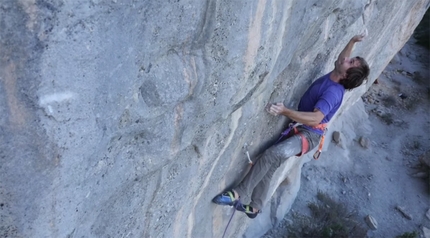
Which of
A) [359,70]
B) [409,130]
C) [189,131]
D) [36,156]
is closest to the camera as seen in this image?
[36,156]

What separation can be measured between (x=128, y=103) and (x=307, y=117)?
197 centimetres

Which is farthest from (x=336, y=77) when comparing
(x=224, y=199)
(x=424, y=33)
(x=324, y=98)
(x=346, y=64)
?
(x=424, y=33)

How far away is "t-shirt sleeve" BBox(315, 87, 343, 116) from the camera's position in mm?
3578

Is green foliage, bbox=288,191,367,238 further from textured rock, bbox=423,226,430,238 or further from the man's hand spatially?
the man's hand

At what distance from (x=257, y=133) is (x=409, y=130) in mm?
7709

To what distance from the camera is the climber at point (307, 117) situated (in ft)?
11.7

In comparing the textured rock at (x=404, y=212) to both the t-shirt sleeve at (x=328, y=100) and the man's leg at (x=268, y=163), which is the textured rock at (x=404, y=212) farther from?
the t-shirt sleeve at (x=328, y=100)

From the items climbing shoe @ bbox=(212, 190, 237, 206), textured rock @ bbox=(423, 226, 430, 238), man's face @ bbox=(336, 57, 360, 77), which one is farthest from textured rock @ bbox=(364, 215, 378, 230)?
man's face @ bbox=(336, 57, 360, 77)

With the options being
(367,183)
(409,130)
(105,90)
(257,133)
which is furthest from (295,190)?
(105,90)

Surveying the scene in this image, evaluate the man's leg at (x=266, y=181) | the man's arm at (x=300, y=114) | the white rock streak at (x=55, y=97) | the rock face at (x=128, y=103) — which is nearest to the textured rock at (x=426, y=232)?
the man's leg at (x=266, y=181)

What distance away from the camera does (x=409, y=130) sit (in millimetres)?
10281

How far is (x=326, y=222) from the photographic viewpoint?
7.25 metres

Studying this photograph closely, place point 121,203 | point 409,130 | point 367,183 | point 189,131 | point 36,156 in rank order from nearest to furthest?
1. point 36,156
2. point 121,203
3. point 189,131
4. point 367,183
5. point 409,130

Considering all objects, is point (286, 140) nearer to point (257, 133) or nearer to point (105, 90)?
point (257, 133)
